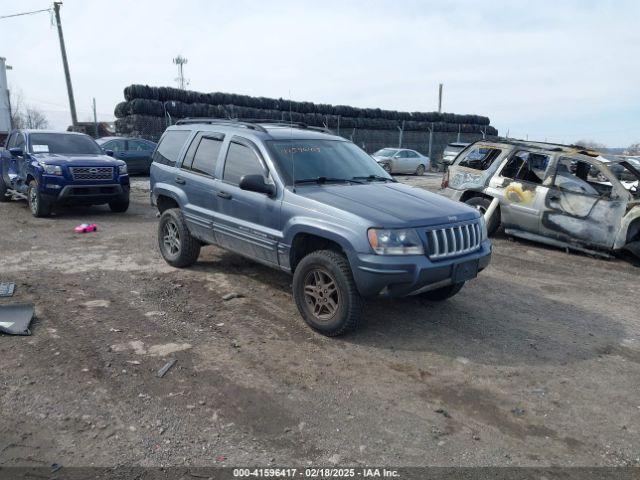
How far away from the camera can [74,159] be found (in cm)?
987

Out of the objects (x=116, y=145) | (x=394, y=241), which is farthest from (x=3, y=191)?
(x=394, y=241)

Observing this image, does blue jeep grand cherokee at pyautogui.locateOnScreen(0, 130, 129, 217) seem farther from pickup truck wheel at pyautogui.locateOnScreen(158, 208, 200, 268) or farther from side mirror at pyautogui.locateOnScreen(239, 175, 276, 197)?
side mirror at pyautogui.locateOnScreen(239, 175, 276, 197)

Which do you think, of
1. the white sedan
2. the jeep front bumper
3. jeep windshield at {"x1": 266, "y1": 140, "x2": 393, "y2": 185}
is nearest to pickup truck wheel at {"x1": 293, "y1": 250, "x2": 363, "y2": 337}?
the jeep front bumper

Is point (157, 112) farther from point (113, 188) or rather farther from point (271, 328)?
point (271, 328)

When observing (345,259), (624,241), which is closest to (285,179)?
(345,259)

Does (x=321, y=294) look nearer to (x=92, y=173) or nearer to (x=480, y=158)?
(x=480, y=158)

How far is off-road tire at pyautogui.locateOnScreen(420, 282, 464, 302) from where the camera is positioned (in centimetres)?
537

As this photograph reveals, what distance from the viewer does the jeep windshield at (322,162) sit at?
507 centimetres

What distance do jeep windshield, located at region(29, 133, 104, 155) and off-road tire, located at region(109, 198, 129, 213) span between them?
1.13 meters

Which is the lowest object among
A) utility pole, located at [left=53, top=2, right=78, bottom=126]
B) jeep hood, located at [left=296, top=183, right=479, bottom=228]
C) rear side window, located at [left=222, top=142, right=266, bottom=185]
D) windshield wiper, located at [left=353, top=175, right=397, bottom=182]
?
jeep hood, located at [left=296, top=183, right=479, bottom=228]

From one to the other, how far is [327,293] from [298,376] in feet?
2.94

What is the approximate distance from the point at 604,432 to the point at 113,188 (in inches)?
368

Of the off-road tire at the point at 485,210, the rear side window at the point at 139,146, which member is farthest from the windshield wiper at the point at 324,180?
the rear side window at the point at 139,146

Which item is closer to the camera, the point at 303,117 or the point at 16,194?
the point at 16,194
